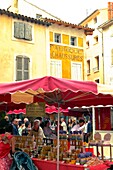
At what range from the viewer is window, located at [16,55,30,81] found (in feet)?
65.7

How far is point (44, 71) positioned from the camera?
21.0m

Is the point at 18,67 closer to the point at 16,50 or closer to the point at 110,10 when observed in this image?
the point at 16,50

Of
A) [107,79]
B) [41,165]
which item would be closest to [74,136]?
[41,165]

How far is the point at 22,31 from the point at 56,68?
3516mm

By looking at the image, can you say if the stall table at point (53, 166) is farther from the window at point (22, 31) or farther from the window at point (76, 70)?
the window at point (76, 70)

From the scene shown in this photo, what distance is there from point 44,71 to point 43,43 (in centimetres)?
195

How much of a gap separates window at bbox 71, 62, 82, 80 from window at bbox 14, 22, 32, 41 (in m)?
3.90

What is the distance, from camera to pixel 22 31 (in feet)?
66.2

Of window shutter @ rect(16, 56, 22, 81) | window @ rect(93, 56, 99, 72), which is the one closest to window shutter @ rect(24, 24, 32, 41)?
window shutter @ rect(16, 56, 22, 81)

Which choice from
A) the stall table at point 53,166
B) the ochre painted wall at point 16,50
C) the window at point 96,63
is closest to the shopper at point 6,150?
the stall table at point 53,166

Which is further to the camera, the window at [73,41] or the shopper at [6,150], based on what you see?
the window at [73,41]

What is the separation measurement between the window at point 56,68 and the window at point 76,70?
43.9 inches

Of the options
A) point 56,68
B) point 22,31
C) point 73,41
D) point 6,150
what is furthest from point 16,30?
point 6,150

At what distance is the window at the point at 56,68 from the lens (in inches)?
835
